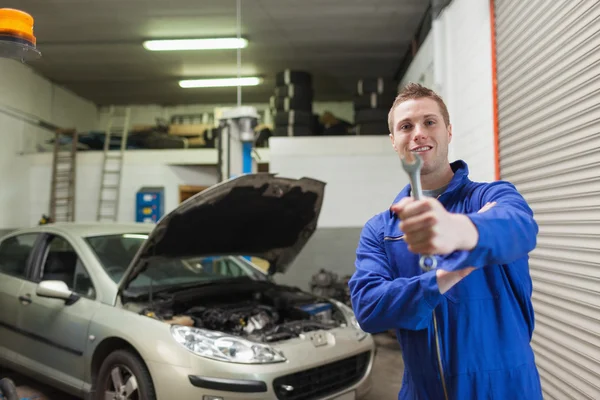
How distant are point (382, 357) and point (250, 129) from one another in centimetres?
269

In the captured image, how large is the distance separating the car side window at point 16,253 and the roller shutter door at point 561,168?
11.5 feet

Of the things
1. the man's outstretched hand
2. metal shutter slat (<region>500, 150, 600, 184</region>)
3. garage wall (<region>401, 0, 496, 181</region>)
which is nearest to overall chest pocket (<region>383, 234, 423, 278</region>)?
the man's outstretched hand

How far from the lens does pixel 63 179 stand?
741cm

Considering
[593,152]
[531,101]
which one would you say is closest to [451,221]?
[593,152]

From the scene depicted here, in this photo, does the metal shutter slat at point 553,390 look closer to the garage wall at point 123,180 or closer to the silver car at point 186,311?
the silver car at point 186,311

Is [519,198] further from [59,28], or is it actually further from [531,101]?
[59,28]

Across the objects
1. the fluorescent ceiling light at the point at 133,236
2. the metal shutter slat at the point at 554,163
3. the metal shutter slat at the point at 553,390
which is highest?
the metal shutter slat at the point at 554,163

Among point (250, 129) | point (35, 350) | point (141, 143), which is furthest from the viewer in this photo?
point (141, 143)

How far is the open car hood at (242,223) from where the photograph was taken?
2410mm

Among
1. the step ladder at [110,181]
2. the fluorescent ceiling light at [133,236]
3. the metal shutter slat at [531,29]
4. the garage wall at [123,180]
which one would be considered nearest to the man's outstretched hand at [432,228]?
the metal shutter slat at [531,29]

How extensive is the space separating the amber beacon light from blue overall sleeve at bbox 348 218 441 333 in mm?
1517

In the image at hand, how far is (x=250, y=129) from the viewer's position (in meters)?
4.49

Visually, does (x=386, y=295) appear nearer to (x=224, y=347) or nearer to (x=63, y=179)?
(x=224, y=347)

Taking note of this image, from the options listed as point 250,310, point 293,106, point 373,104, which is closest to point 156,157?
point 293,106
